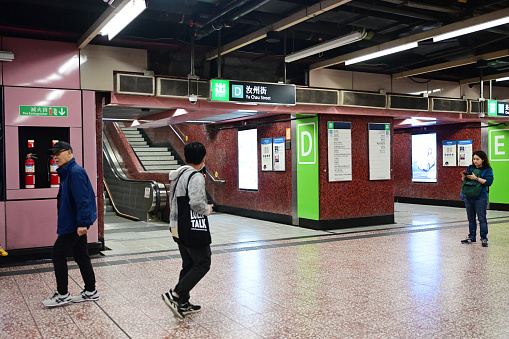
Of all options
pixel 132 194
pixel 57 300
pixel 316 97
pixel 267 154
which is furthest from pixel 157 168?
pixel 57 300

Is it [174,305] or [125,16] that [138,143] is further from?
[174,305]

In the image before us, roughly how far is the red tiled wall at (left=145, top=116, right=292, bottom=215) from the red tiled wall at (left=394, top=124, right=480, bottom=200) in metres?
5.34

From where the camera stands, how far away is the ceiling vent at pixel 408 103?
930 cm

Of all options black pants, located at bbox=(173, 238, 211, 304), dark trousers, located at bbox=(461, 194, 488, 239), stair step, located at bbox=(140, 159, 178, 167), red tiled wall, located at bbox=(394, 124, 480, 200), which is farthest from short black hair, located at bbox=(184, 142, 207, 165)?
red tiled wall, located at bbox=(394, 124, 480, 200)

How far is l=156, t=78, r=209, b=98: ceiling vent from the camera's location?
6938mm

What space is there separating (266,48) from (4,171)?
14.1 ft

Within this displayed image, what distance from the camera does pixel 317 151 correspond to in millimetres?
8797

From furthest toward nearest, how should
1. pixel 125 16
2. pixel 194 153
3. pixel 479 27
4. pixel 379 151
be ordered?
pixel 379 151 → pixel 479 27 → pixel 125 16 → pixel 194 153

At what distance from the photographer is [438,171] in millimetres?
13117

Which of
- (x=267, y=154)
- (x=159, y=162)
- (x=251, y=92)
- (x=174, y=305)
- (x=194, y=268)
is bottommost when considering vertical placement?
(x=174, y=305)

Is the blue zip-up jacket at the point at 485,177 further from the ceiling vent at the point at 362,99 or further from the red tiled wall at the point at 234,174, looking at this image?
the red tiled wall at the point at 234,174

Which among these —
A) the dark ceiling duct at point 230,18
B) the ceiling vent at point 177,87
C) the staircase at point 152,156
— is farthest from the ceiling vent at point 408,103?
the staircase at point 152,156

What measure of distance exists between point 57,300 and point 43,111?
3029 millimetres

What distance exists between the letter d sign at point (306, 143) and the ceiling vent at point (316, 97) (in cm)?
58
